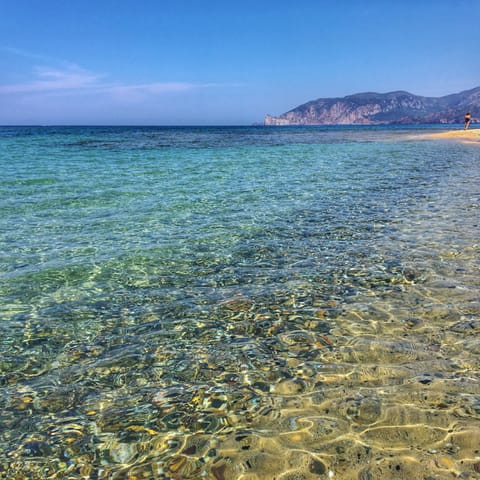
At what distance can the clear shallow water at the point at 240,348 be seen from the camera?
340cm

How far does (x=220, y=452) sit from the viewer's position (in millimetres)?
3398

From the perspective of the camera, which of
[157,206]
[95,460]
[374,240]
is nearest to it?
[95,460]

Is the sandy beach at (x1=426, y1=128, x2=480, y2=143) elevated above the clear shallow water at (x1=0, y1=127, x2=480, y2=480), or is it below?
above

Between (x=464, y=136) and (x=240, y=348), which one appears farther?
(x=464, y=136)

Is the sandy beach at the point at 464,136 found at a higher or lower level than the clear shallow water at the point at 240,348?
higher

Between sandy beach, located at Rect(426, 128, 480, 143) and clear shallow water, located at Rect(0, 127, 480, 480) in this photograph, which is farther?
sandy beach, located at Rect(426, 128, 480, 143)

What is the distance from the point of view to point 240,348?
500 centimetres

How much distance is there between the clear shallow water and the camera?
340 cm

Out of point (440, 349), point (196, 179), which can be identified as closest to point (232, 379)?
point (440, 349)

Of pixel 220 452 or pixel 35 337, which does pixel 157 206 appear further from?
pixel 220 452

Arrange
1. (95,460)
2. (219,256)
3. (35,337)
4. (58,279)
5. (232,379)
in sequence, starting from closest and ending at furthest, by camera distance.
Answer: (95,460), (232,379), (35,337), (58,279), (219,256)

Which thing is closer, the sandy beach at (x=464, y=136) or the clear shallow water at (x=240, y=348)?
the clear shallow water at (x=240, y=348)

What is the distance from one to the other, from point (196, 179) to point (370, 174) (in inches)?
365

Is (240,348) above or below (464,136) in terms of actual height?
below
